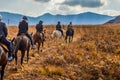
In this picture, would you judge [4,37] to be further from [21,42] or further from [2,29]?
[21,42]

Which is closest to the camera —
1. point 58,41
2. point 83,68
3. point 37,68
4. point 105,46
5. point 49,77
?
point 49,77

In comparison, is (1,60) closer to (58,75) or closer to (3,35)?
(3,35)

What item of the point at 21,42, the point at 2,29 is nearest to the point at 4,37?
the point at 2,29

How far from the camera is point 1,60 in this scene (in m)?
15.4

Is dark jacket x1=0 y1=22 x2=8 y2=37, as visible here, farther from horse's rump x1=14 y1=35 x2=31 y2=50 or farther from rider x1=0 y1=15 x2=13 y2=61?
horse's rump x1=14 y1=35 x2=31 y2=50

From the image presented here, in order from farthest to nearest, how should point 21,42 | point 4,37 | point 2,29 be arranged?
point 21,42 < point 4,37 < point 2,29

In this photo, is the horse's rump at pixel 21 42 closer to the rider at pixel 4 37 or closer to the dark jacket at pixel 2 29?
the rider at pixel 4 37

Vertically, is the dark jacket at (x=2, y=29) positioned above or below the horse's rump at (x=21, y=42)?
above

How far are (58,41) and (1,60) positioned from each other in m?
25.1

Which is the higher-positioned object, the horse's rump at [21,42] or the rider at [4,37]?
the rider at [4,37]

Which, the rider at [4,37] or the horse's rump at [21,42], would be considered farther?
the horse's rump at [21,42]

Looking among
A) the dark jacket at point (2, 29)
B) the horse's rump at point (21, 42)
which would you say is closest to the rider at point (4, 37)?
the dark jacket at point (2, 29)

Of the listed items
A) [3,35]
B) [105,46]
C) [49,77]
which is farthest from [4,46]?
[105,46]

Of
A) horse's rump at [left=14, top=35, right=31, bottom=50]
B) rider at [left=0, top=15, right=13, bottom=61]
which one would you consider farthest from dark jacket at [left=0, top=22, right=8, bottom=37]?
horse's rump at [left=14, top=35, right=31, bottom=50]
